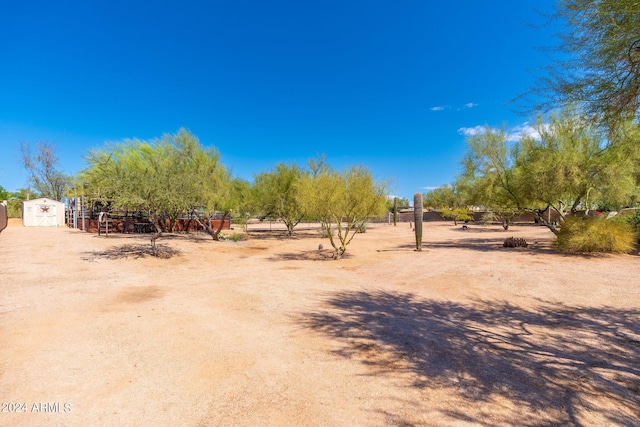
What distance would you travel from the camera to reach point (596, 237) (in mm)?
12234

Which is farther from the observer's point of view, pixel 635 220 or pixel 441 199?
pixel 441 199

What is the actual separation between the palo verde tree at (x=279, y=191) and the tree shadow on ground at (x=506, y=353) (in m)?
16.5

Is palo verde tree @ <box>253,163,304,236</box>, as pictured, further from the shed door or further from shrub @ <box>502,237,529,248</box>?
the shed door

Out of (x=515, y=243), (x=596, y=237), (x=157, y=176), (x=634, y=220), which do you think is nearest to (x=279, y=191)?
(x=157, y=176)

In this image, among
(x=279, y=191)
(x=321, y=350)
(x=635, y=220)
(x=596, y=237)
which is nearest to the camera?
(x=321, y=350)

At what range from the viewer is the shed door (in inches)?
1173

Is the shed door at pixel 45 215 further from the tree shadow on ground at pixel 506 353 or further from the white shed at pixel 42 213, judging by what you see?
the tree shadow on ground at pixel 506 353

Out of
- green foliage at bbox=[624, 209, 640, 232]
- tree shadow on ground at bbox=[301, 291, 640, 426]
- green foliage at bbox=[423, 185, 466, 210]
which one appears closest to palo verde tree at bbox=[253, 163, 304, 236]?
tree shadow on ground at bbox=[301, 291, 640, 426]

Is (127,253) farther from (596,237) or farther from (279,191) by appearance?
(596,237)

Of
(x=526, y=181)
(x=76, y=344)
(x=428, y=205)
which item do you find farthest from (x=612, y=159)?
(x=428, y=205)

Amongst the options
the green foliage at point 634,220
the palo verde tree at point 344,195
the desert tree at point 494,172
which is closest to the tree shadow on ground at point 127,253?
the palo verde tree at point 344,195

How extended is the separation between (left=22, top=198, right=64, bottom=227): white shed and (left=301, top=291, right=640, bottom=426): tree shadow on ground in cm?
3607

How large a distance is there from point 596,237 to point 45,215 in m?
42.3

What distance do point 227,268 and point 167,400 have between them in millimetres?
8137
